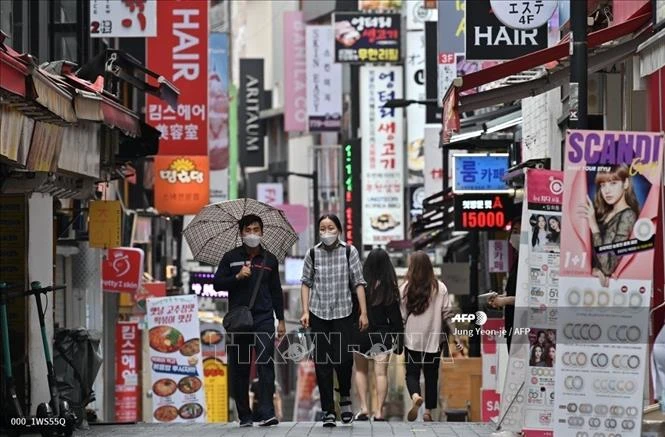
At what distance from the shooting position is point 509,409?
14.6 metres

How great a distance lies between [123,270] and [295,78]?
2862 cm

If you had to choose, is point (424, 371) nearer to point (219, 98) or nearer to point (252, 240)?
point (252, 240)

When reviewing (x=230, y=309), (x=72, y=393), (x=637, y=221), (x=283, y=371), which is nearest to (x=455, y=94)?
(x=230, y=309)

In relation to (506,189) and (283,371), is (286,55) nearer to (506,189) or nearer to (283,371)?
(283,371)

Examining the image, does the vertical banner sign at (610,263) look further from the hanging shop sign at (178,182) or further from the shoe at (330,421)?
the hanging shop sign at (178,182)

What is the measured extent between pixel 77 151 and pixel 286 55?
146 feet

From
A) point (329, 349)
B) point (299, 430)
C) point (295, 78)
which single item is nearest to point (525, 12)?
point (329, 349)

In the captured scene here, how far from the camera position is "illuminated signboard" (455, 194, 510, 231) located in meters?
26.5

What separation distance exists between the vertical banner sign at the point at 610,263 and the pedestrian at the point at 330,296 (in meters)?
5.06

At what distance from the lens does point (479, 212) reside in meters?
26.5

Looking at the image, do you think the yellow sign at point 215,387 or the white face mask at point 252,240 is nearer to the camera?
the white face mask at point 252,240

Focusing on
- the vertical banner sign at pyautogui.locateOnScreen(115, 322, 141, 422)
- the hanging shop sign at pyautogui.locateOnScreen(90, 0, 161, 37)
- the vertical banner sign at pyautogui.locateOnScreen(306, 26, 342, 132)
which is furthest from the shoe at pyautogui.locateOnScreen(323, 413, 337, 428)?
the vertical banner sign at pyautogui.locateOnScreen(306, 26, 342, 132)

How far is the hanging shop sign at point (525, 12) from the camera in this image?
771 inches

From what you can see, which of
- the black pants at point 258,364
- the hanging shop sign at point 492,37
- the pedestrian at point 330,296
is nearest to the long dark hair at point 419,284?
the pedestrian at point 330,296
